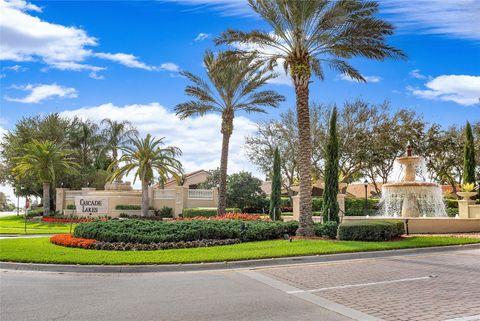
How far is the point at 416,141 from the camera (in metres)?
43.0

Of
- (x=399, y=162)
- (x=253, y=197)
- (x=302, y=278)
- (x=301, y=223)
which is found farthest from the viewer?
(x=253, y=197)

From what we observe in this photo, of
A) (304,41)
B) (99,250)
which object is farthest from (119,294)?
(304,41)

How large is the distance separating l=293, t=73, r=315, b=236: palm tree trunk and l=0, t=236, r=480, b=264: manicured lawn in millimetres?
1972

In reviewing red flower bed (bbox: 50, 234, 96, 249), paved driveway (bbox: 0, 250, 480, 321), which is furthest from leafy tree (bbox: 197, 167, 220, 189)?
paved driveway (bbox: 0, 250, 480, 321)

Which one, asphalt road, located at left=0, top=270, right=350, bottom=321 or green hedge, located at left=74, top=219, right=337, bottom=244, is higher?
green hedge, located at left=74, top=219, right=337, bottom=244

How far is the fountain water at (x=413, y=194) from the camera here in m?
24.7

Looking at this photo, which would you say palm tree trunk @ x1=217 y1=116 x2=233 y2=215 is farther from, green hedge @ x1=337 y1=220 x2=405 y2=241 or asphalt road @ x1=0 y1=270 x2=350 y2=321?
asphalt road @ x1=0 y1=270 x2=350 y2=321

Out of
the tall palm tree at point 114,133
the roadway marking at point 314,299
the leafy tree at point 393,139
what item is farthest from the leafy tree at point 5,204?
the roadway marking at point 314,299

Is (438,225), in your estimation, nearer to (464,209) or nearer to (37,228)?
(464,209)

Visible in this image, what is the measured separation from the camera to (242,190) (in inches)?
1615

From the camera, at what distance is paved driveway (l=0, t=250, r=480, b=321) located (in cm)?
718

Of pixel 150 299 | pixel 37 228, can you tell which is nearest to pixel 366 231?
pixel 150 299

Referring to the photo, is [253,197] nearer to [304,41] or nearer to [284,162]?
[284,162]

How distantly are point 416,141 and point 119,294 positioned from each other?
3959 centimetres
